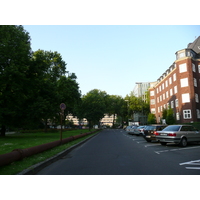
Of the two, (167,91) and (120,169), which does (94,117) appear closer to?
(167,91)

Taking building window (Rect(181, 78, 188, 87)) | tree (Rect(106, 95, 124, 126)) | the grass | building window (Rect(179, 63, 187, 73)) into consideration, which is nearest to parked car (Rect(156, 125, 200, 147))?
the grass

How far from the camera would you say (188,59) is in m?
38.7

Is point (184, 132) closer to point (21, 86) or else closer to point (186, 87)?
point (21, 86)

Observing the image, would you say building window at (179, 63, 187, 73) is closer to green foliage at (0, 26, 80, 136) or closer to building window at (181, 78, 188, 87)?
building window at (181, 78, 188, 87)

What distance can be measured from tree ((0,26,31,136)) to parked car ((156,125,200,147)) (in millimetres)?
15843

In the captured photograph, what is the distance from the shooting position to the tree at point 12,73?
21297mm

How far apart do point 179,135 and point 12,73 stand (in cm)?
1729

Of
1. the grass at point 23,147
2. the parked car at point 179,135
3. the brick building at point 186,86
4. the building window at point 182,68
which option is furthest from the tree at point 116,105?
the parked car at point 179,135

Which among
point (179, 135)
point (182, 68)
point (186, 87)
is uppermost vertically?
point (182, 68)

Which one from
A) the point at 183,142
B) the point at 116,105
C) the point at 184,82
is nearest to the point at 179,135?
the point at 183,142

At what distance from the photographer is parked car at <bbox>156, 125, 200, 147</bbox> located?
13.4 meters

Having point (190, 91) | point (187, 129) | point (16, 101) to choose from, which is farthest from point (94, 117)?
point (187, 129)

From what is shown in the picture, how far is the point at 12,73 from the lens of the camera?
20.9m

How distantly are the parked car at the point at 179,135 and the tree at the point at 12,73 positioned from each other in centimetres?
1584
